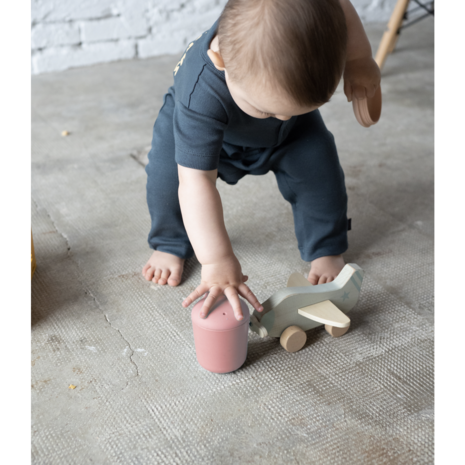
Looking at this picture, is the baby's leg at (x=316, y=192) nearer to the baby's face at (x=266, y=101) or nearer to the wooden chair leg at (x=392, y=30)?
the baby's face at (x=266, y=101)

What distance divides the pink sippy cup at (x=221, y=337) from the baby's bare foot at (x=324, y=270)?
261 millimetres

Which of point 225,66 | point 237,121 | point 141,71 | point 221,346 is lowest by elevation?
point 141,71

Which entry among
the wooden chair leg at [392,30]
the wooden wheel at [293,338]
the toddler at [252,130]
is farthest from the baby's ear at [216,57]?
the wooden chair leg at [392,30]

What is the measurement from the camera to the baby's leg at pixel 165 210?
88 cm

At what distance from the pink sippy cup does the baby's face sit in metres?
0.25

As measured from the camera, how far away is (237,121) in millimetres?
769

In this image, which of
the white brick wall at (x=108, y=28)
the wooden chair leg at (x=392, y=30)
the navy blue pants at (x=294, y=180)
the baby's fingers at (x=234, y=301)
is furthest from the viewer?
the white brick wall at (x=108, y=28)

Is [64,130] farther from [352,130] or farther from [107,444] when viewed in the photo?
[107,444]

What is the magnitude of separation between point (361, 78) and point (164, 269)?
457 millimetres

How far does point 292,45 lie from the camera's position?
0.55 m

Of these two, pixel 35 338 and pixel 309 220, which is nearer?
pixel 35 338

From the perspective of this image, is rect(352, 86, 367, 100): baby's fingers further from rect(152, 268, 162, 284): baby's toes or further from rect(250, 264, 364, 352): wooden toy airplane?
rect(152, 268, 162, 284): baby's toes

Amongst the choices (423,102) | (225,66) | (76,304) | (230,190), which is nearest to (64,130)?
(230,190)

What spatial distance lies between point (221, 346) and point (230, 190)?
22.4 inches
